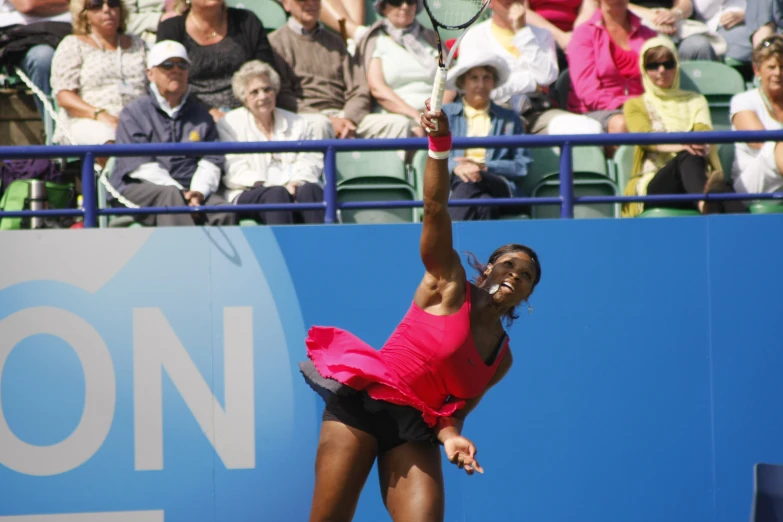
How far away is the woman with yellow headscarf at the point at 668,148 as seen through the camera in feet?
20.1

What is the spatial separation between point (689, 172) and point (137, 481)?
3.58 metres

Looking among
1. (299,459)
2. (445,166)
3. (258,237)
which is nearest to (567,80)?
(258,237)

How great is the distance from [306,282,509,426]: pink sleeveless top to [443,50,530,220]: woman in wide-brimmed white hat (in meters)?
2.21

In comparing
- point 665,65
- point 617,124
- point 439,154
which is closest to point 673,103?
point 665,65

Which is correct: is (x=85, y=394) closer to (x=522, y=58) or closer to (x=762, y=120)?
(x=522, y=58)

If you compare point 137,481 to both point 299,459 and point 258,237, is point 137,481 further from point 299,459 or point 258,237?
point 258,237

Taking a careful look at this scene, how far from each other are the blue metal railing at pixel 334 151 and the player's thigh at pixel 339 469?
6.31 feet

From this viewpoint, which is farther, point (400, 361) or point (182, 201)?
point (182, 201)

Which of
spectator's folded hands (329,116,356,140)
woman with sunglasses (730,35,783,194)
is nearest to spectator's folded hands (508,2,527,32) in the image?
spectator's folded hands (329,116,356,140)

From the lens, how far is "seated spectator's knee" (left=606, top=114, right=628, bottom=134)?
678 cm

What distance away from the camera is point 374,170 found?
21.1 feet

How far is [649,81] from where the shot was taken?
22.2 ft

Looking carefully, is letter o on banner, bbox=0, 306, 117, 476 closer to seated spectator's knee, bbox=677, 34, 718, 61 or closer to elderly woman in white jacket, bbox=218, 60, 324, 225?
elderly woman in white jacket, bbox=218, 60, 324, 225

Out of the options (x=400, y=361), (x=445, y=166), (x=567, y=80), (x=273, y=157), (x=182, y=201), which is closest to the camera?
(x=445, y=166)
